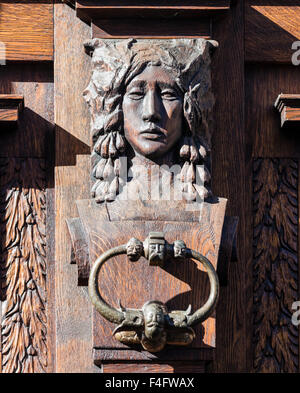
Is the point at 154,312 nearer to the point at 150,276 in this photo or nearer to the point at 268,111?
the point at 150,276

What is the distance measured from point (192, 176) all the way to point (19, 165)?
470 millimetres

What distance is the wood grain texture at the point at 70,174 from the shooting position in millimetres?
3234

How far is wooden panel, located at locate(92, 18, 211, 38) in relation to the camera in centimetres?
331

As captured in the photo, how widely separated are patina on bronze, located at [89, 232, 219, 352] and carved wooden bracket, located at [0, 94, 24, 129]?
49cm

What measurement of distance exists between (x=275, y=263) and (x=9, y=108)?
2.64 ft

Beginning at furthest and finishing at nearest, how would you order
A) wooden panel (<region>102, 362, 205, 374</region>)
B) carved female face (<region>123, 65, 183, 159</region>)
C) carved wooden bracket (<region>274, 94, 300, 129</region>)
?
carved wooden bracket (<region>274, 94, 300, 129</region>), carved female face (<region>123, 65, 183, 159</region>), wooden panel (<region>102, 362, 205, 374</region>)

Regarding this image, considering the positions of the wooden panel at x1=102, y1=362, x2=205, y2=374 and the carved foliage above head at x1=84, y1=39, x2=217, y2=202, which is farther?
the carved foliage above head at x1=84, y1=39, x2=217, y2=202

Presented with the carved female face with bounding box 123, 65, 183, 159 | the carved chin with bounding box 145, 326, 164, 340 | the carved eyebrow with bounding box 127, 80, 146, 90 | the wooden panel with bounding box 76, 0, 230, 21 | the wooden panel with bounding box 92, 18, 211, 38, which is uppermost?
the wooden panel with bounding box 76, 0, 230, 21

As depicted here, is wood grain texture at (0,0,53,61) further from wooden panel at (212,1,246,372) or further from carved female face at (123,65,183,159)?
wooden panel at (212,1,246,372)

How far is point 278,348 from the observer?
3.28m

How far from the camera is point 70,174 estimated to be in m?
3.31

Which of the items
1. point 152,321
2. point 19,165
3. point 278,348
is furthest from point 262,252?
point 19,165

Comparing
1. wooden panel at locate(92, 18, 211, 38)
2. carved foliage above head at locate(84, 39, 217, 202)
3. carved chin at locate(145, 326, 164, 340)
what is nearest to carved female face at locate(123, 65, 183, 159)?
carved foliage above head at locate(84, 39, 217, 202)

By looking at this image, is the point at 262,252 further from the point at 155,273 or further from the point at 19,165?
the point at 19,165
